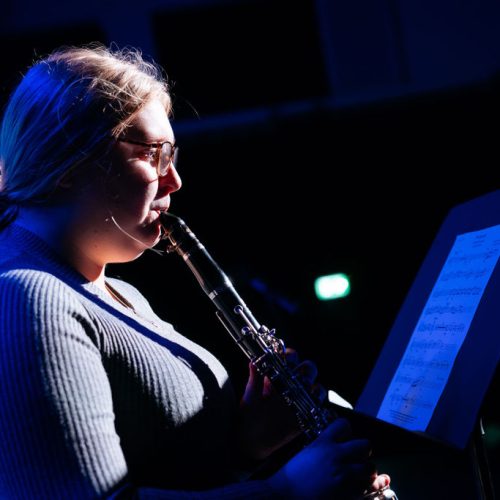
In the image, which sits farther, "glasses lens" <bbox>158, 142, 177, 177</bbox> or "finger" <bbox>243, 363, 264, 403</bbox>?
"finger" <bbox>243, 363, 264, 403</bbox>

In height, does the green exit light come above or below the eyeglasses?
below

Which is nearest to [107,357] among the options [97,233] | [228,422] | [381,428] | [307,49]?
[97,233]

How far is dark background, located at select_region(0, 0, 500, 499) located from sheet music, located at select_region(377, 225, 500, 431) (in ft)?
9.05

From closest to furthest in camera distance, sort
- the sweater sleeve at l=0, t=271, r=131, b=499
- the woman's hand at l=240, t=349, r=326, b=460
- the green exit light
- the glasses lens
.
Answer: the sweater sleeve at l=0, t=271, r=131, b=499 → the glasses lens → the woman's hand at l=240, t=349, r=326, b=460 → the green exit light

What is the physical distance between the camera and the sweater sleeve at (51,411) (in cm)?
98

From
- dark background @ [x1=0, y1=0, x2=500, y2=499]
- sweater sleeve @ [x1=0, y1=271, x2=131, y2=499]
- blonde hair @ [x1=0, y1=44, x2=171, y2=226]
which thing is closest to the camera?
sweater sleeve @ [x1=0, y1=271, x2=131, y2=499]

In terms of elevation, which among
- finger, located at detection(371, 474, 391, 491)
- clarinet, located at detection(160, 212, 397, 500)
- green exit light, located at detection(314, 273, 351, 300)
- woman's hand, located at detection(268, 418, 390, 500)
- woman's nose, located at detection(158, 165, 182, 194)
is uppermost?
woman's nose, located at detection(158, 165, 182, 194)

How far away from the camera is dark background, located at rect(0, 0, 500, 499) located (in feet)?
14.6

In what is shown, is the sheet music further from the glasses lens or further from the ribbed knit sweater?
the glasses lens

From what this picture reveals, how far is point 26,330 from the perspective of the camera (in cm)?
101

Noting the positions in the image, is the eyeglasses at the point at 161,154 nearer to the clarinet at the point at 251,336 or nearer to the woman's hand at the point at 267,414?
the clarinet at the point at 251,336

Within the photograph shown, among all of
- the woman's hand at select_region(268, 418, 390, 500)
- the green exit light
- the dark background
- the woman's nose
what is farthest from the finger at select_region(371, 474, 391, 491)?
the green exit light

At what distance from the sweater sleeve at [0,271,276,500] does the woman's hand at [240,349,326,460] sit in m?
0.44

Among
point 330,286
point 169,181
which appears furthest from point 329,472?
point 330,286
